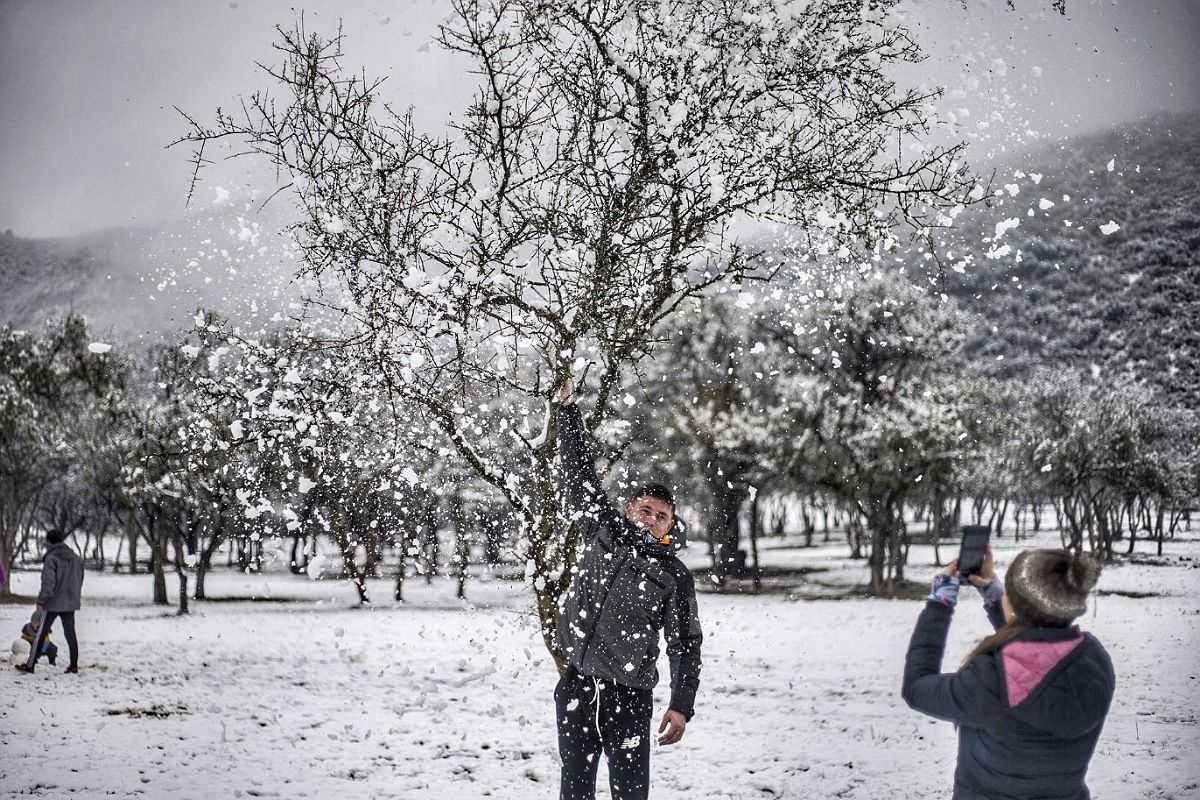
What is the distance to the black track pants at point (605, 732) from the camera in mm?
3510

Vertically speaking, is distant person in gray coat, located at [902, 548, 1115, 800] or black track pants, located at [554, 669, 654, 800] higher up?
distant person in gray coat, located at [902, 548, 1115, 800]

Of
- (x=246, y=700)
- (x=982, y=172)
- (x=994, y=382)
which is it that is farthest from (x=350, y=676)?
(x=994, y=382)

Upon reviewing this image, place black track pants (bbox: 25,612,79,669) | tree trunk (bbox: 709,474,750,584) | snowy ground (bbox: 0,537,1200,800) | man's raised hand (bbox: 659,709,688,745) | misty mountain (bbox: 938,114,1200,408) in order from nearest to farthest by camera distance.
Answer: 1. man's raised hand (bbox: 659,709,688,745)
2. misty mountain (bbox: 938,114,1200,408)
3. snowy ground (bbox: 0,537,1200,800)
4. black track pants (bbox: 25,612,79,669)
5. tree trunk (bbox: 709,474,750,584)

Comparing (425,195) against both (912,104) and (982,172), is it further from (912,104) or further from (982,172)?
(982,172)

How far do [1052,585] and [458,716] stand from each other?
25.9 feet

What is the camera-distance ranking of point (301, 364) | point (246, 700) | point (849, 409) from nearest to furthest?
1. point (301, 364)
2. point (246, 700)
3. point (849, 409)

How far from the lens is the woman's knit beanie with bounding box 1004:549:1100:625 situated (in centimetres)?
229

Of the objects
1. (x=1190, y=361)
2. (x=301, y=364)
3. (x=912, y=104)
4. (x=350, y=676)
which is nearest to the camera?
(x=912, y=104)

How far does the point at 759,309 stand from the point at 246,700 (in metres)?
17.7

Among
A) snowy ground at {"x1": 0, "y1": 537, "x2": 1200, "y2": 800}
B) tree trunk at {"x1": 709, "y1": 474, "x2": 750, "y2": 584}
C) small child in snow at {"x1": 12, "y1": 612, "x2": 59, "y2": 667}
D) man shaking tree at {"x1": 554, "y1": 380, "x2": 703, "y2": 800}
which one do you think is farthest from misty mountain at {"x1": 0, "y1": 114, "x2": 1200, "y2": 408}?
tree trunk at {"x1": 709, "y1": 474, "x2": 750, "y2": 584}

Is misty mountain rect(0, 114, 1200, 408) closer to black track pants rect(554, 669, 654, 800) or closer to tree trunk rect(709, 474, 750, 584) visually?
black track pants rect(554, 669, 654, 800)

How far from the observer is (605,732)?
3.51 metres

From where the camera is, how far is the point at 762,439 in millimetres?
26859

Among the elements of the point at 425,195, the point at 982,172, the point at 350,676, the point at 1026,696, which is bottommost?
the point at 350,676
